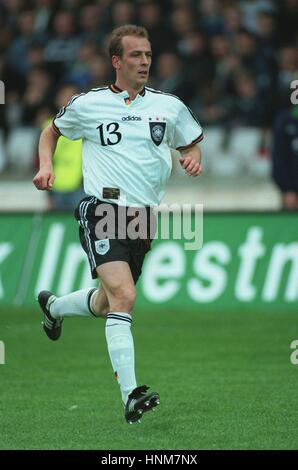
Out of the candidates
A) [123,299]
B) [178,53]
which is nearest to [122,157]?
[123,299]

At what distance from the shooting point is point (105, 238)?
7934mm

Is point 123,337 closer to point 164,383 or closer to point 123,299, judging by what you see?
point 123,299

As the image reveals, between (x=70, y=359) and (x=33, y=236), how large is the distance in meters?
4.05

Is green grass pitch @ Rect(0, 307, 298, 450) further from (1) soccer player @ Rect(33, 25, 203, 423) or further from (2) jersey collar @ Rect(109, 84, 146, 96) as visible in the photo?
Result: (2) jersey collar @ Rect(109, 84, 146, 96)

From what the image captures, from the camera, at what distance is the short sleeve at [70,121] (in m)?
8.23

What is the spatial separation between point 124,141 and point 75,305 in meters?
1.52

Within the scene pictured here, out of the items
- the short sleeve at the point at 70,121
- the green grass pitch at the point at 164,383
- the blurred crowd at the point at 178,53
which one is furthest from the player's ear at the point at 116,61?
the blurred crowd at the point at 178,53

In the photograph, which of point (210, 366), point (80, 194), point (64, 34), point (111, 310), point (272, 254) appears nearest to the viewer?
point (111, 310)

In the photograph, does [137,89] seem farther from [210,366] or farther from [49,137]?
[210,366]

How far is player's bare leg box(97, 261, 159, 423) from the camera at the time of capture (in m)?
7.36

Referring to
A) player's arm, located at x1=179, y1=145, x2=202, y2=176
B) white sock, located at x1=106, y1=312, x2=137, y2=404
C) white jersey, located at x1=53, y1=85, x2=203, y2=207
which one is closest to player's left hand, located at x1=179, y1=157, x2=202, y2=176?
player's arm, located at x1=179, y1=145, x2=202, y2=176

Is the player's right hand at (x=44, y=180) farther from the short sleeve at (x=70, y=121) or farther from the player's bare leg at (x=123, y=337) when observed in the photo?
the player's bare leg at (x=123, y=337)

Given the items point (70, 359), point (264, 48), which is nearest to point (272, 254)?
point (70, 359)

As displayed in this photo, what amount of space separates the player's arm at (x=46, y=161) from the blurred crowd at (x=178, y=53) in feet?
28.5
